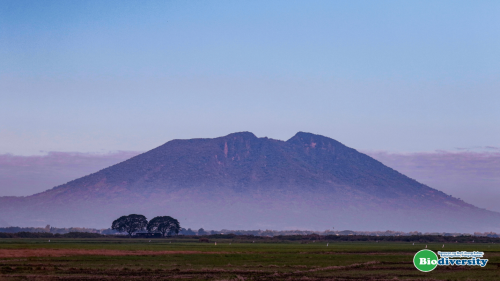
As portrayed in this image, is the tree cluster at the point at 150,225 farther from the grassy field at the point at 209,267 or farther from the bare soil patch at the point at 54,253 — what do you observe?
the grassy field at the point at 209,267

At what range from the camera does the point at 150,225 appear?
16500 cm

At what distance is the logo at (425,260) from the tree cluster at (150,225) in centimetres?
11875

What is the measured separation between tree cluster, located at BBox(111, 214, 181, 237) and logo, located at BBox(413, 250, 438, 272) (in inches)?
4675

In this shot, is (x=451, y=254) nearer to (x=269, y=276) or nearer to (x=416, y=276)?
(x=416, y=276)

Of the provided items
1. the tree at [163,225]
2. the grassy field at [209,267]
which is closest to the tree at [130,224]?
the tree at [163,225]

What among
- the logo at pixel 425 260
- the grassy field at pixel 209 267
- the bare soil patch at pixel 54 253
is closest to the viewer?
the logo at pixel 425 260

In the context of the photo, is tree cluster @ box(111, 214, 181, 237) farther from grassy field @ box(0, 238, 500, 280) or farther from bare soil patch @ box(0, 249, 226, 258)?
grassy field @ box(0, 238, 500, 280)

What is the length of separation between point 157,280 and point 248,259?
868 inches

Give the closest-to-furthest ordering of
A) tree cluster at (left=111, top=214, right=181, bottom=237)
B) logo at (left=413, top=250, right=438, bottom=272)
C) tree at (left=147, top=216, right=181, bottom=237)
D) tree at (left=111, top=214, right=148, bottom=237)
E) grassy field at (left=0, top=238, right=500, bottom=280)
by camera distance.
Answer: logo at (left=413, top=250, right=438, bottom=272), grassy field at (left=0, top=238, right=500, bottom=280), tree at (left=147, top=216, right=181, bottom=237), tree cluster at (left=111, top=214, right=181, bottom=237), tree at (left=111, top=214, right=148, bottom=237)

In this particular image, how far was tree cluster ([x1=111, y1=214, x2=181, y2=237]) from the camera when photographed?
16450 centimetres

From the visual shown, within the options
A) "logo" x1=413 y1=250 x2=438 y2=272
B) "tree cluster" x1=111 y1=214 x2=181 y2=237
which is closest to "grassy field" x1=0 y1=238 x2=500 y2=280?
"logo" x1=413 y1=250 x2=438 y2=272

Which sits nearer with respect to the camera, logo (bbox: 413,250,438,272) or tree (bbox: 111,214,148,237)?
logo (bbox: 413,250,438,272)

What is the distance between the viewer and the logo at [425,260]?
4412 cm

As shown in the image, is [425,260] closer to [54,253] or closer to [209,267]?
[209,267]
